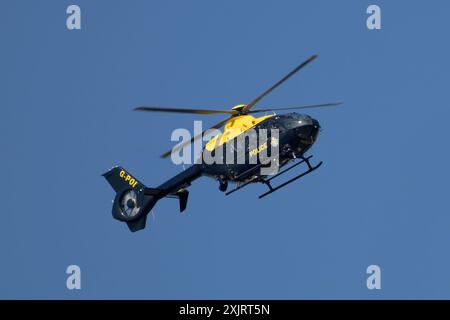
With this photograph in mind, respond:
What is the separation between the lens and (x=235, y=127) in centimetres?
3325

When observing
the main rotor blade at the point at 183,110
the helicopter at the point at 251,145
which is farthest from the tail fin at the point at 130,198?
the main rotor blade at the point at 183,110

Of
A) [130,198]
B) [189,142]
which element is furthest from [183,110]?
[130,198]

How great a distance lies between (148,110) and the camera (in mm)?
31500

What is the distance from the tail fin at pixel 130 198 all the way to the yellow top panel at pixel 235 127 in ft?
A: 10.1

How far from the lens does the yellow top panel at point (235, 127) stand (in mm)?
33031

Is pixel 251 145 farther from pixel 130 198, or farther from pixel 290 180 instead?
pixel 130 198

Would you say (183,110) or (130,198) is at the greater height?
(183,110)

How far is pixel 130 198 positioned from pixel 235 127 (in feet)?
17.2

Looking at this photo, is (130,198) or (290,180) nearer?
(290,180)

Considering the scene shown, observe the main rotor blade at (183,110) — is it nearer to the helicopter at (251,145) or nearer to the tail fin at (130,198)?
the helicopter at (251,145)

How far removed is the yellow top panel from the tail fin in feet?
10.1

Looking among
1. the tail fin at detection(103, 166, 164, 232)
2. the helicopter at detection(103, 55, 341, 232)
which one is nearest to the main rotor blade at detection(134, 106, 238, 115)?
the helicopter at detection(103, 55, 341, 232)
